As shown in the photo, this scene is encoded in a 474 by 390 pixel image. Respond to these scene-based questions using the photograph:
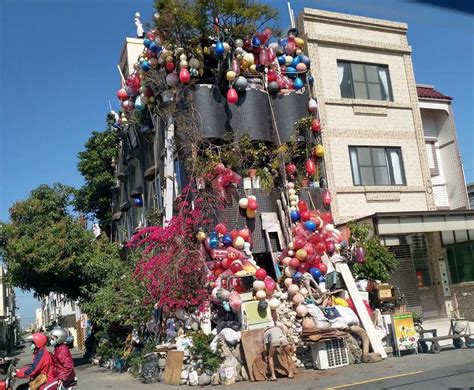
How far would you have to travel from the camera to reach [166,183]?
1758 centimetres

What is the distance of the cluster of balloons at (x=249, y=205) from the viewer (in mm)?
16016

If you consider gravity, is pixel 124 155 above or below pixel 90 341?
above

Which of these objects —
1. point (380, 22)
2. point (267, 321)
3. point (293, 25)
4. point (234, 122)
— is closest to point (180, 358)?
point (267, 321)

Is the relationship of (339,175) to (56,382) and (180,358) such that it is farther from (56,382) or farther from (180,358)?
(56,382)

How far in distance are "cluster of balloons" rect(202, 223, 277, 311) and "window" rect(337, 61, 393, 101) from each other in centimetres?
786

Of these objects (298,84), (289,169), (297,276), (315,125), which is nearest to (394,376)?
(297,276)

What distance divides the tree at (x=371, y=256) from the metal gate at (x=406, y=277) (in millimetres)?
1908

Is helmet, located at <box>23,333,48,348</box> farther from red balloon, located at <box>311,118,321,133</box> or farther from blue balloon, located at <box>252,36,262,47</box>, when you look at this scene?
blue balloon, located at <box>252,36,262,47</box>

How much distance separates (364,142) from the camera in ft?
65.4

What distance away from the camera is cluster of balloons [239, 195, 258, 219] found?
1602cm

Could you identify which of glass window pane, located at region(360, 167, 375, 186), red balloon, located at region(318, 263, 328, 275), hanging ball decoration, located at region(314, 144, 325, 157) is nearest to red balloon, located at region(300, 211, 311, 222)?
red balloon, located at region(318, 263, 328, 275)

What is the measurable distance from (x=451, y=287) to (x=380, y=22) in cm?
1090

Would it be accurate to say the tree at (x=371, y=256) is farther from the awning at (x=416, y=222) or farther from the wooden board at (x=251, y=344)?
the wooden board at (x=251, y=344)

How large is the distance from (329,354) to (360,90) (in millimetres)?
11585
